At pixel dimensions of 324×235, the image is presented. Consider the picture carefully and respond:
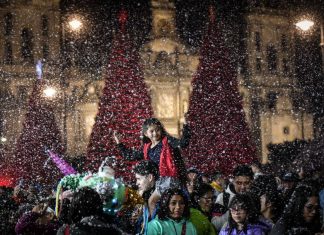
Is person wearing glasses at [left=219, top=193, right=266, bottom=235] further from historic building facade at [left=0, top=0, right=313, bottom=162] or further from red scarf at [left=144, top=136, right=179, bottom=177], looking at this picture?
historic building facade at [left=0, top=0, right=313, bottom=162]

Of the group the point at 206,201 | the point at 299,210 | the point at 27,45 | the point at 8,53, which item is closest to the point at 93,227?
the point at 299,210

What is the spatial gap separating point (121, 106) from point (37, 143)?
1001 centimetres

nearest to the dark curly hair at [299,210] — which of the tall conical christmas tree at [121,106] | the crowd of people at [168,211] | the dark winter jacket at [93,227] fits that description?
the crowd of people at [168,211]

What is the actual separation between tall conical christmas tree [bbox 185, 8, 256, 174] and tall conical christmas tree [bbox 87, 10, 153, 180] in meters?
3.92

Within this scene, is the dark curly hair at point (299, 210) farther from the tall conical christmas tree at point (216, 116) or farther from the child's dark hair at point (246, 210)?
the tall conical christmas tree at point (216, 116)

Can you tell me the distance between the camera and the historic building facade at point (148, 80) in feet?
131

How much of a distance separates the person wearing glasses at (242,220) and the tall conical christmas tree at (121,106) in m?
10.9

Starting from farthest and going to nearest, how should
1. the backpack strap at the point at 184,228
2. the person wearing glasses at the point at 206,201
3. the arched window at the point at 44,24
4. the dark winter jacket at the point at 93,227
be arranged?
the arched window at the point at 44,24 < the person wearing glasses at the point at 206,201 < the backpack strap at the point at 184,228 < the dark winter jacket at the point at 93,227

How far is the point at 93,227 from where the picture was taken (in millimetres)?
3346

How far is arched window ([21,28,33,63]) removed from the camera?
42562 millimetres

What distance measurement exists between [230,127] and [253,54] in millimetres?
29461

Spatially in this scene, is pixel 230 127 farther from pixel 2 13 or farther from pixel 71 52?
pixel 2 13

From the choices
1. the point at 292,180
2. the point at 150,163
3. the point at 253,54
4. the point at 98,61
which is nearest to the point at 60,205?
the point at 150,163

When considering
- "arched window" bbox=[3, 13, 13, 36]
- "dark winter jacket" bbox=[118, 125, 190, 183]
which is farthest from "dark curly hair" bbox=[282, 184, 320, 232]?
"arched window" bbox=[3, 13, 13, 36]
